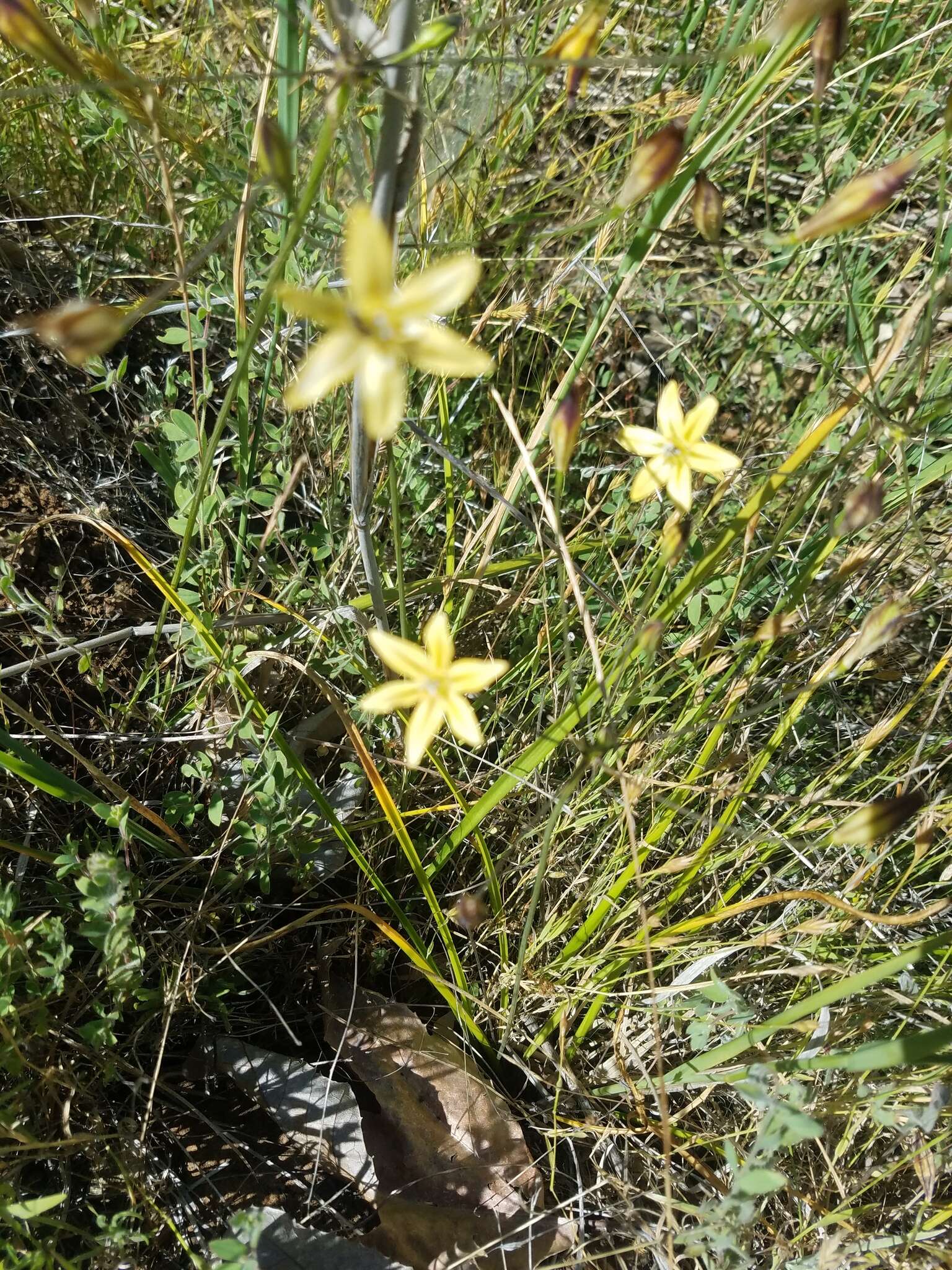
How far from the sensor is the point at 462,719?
38.2 inches

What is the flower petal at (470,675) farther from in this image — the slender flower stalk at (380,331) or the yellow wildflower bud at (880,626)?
the yellow wildflower bud at (880,626)

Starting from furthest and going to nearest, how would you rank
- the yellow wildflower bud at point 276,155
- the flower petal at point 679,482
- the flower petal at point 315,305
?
the flower petal at point 679,482 → the yellow wildflower bud at point 276,155 → the flower petal at point 315,305

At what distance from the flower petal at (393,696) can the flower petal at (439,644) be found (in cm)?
4

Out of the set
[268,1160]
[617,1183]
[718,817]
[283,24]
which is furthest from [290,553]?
[617,1183]

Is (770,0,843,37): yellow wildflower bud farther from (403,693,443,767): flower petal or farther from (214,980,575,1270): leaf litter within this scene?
(214,980,575,1270): leaf litter

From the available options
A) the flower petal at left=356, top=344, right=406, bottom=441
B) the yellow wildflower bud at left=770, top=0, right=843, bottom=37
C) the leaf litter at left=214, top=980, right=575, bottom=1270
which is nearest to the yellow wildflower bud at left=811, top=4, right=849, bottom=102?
the yellow wildflower bud at left=770, top=0, right=843, bottom=37

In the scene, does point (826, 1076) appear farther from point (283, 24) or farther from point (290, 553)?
point (283, 24)

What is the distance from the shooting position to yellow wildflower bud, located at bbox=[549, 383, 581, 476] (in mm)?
1003

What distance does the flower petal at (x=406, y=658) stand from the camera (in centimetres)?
101

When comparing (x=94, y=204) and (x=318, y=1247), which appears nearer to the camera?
(x=318, y=1247)

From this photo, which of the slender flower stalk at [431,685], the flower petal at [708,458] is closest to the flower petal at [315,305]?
the slender flower stalk at [431,685]

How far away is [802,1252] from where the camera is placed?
1.37 metres

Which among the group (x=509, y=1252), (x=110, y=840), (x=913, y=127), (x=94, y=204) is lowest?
(x=509, y=1252)

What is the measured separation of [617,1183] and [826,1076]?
337 mm
